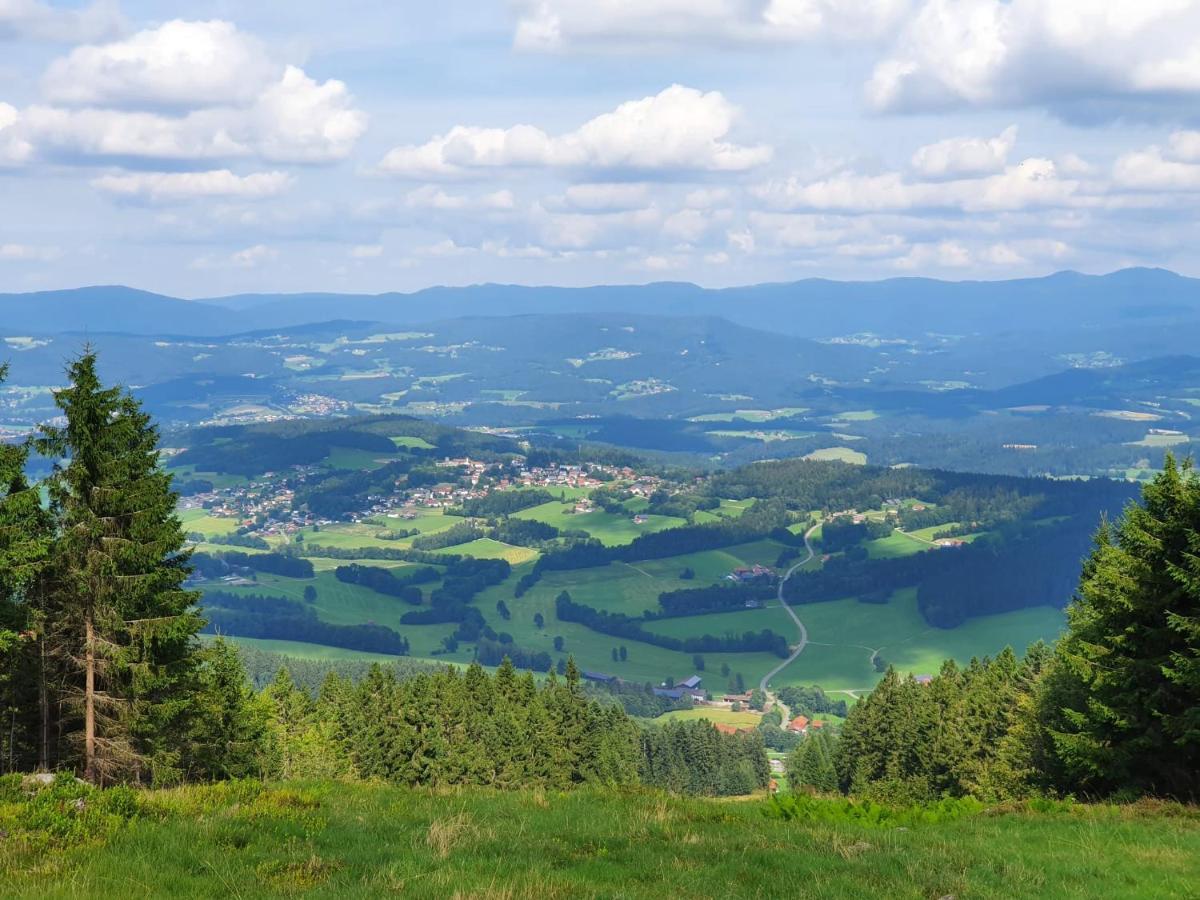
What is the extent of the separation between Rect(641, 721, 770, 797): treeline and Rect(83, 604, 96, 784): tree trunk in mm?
74271

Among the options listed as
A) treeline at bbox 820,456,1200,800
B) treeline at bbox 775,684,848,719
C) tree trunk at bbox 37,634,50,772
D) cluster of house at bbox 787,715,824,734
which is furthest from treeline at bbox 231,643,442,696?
treeline at bbox 820,456,1200,800

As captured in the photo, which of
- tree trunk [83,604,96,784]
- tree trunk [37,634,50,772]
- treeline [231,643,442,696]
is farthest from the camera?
→ treeline [231,643,442,696]

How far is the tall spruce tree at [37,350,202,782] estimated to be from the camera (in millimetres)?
27422

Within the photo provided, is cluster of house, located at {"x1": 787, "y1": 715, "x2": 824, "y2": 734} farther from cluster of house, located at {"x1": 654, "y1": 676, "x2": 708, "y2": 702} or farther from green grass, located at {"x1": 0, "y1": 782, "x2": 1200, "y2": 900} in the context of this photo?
green grass, located at {"x1": 0, "y1": 782, "x2": 1200, "y2": 900}

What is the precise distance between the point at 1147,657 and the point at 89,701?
28.5 m

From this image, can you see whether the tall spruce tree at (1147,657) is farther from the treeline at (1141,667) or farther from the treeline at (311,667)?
the treeline at (311,667)

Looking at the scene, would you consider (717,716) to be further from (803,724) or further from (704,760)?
(704,760)

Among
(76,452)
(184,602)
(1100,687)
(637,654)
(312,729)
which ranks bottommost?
(637,654)

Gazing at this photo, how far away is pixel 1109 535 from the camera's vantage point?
45625 mm

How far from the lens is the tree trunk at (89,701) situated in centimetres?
2695

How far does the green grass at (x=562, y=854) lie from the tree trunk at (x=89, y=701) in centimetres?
1084

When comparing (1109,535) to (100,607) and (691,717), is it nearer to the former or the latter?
(100,607)

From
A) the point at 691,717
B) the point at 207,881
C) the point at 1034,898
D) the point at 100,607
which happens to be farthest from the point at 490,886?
the point at 691,717

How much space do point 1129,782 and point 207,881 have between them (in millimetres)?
25237
